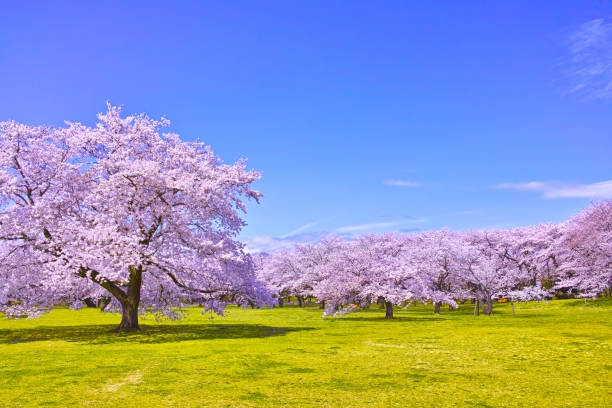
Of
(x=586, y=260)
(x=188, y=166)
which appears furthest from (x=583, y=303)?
(x=188, y=166)

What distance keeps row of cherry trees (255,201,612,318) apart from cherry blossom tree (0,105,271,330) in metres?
5.96

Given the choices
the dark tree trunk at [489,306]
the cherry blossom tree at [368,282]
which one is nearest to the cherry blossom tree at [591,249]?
the dark tree trunk at [489,306]

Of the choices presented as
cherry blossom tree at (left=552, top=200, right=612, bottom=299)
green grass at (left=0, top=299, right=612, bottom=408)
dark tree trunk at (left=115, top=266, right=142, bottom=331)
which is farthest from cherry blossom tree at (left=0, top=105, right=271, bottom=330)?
cherry blossom tree at (left=552, top=200, right=612, bottom=299)

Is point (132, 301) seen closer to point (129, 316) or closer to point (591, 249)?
point (129, 316)

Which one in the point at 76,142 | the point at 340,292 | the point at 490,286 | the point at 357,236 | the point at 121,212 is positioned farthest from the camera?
the point at 357,236

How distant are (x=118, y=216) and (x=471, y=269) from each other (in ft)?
121

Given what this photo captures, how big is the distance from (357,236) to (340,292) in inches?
2127

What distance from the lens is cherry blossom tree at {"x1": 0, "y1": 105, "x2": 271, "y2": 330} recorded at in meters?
24.5

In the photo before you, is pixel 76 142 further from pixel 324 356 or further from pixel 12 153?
pixel 324 356

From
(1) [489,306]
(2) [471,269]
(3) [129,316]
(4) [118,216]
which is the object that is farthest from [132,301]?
(1) [489,306]

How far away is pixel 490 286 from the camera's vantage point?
4825 cm

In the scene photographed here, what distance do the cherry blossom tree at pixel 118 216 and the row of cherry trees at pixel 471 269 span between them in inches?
235

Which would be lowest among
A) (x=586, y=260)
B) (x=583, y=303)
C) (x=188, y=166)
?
(x=583, y=303)

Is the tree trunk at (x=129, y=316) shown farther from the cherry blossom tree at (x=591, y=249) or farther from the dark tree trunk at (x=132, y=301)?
the cherry blossom tree at (x=591, y=249)
